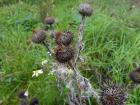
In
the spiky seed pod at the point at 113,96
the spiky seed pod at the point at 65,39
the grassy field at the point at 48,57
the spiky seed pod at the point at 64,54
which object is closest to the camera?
the spiky seed pod at the point at 113,96

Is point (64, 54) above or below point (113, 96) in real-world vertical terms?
above

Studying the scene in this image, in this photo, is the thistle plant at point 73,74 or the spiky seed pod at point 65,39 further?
the spiky seed pod at point 65,39

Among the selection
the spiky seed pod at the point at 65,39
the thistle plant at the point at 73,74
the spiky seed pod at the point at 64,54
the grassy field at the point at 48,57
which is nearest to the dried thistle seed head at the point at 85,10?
the thistle plant at the point at 73,74

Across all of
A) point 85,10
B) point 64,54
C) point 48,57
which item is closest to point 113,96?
point 64,54

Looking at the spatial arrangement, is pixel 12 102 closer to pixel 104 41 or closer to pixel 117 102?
pixel 104 41

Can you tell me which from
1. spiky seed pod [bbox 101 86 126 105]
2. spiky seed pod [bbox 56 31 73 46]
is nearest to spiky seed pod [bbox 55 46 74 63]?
spiky seed pod [bbox 56 31 73 46]

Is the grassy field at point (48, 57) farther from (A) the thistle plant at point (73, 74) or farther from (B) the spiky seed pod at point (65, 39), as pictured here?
(B) the spiky seed pod at point (65, 39)

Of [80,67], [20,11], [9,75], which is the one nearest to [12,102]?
[9,75]

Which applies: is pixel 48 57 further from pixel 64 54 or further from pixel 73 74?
pixel 64 54
